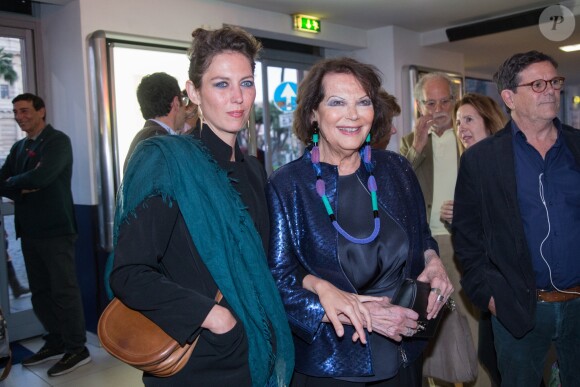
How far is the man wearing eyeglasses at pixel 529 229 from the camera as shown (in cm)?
207

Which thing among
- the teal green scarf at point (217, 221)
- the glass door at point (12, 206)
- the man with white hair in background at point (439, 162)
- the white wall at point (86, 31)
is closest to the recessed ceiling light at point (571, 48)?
the white wall at point (86, 31)

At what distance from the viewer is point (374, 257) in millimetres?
1633

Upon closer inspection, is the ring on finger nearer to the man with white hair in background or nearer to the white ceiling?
the man with white hair in background

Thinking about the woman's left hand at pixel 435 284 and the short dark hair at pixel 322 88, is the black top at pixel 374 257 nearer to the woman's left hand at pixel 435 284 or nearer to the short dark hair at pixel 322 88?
the woman's left hand at pixel 435 284

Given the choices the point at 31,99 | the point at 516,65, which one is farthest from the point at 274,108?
the point at 516,65

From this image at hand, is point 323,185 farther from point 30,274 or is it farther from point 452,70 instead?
point 452,70

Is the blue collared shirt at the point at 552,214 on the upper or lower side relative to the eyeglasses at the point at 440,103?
lower

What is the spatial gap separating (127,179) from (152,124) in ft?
6.66

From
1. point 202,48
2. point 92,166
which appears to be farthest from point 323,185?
point 92,166

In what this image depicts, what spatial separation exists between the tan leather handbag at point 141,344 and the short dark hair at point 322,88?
843 mm

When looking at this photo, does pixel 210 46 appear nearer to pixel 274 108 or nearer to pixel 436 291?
pixel 436 291

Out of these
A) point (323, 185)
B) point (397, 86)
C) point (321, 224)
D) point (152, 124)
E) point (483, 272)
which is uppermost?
point (397, 86)

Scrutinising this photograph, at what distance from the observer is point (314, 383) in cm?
163

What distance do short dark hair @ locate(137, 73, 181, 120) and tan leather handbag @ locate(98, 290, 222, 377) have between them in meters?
2.27
